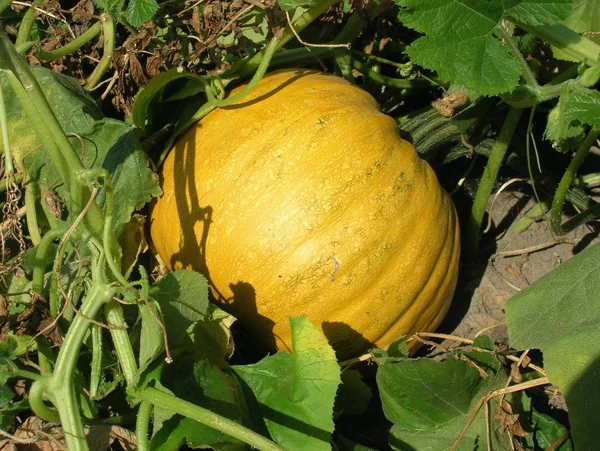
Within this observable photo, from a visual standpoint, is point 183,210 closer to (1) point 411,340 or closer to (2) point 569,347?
(1) point 411,340

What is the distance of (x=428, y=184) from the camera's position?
182 centimetres

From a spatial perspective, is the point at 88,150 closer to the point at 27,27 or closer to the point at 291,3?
the point at 27,27

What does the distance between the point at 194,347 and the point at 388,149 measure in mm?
643

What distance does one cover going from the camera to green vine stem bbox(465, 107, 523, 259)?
196cm

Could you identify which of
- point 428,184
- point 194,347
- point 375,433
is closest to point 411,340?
point 375,433

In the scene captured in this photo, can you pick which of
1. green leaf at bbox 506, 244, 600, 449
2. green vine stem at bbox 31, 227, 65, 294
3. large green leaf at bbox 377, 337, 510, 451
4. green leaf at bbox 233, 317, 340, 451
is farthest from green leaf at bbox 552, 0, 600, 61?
green vine stem at bbox 31, 227, 65, 294

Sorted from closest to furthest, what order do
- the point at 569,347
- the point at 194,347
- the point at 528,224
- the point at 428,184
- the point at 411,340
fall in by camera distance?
the point at 569,347 → the point at 194,347 → the point at 428,184 → the point at 411,340 → the point at 528,224

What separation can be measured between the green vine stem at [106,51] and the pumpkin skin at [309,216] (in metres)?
0.32

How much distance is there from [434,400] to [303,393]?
34cm

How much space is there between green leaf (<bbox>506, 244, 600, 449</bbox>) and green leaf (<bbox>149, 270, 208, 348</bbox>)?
2.28ft

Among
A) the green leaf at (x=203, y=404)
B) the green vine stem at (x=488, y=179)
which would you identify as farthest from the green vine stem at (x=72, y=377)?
the green vine stem at (x=488, y=179)

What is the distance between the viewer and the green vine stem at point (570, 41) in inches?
62.7

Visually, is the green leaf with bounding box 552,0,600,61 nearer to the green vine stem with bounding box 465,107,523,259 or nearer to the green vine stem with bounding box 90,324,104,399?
the green vine stem with bounding box 465,107,523,259

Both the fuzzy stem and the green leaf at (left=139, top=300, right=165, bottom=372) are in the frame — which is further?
the fuzzy stem
